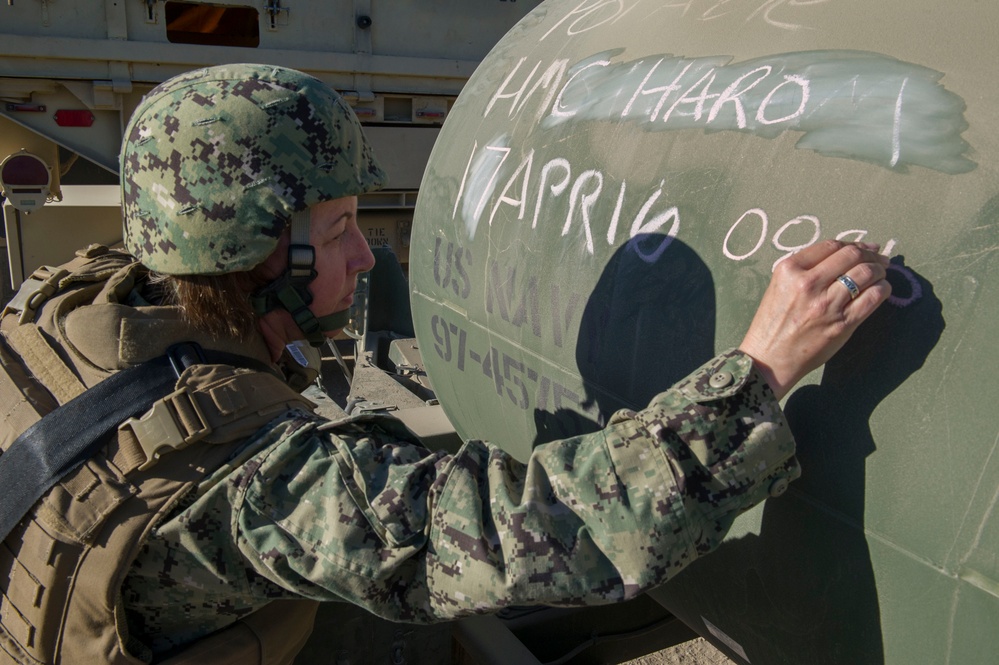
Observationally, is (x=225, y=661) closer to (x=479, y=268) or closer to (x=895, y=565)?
(x=479, y=268)

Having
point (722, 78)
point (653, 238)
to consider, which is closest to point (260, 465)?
point (653, 238)

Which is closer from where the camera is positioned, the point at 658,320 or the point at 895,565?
the point at 895,565

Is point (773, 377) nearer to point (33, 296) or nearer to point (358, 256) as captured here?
point (358, 256)

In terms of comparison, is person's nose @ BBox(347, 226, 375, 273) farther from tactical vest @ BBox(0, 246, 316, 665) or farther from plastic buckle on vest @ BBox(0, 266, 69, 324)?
plastic buckle on vest @ BBox(0, 266, 69, 324)

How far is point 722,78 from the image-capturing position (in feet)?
5.36

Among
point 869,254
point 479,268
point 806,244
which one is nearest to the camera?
point 869,254

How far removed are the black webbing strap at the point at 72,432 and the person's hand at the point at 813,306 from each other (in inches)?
39.8

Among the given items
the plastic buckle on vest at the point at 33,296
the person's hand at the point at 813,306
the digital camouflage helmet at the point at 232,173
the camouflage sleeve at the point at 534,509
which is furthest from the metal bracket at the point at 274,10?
the person's hand at the point at 813,306

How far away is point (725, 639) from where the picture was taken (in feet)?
5.73

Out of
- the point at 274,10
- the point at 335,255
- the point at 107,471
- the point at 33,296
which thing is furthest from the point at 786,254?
the point at 274,10

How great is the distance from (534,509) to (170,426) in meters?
0.64

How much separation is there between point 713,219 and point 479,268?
30.1 inches

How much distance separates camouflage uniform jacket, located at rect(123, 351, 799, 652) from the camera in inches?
51.4

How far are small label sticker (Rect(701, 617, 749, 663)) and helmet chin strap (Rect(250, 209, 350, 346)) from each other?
3.18ft
